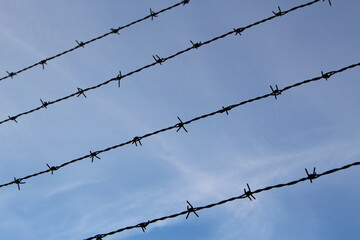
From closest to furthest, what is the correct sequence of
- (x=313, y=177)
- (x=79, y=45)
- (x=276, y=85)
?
(x=313, y=177), (x=276, y=85), (x=79, y=45)

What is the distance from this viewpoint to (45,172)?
3.82m

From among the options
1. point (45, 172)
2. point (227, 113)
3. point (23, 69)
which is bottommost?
point (45, 172)

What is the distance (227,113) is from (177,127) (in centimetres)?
48

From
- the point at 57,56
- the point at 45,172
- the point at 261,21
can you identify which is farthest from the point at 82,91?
the point at 261,21

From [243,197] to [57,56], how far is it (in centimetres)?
267

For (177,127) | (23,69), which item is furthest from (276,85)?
(23,69)

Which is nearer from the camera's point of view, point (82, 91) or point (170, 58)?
point (170, 58)

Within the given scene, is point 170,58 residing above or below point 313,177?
above

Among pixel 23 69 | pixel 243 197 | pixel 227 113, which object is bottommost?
pixel 243 197

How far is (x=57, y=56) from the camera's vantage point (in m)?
4.50

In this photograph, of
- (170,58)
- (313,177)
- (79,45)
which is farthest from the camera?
(79,45)

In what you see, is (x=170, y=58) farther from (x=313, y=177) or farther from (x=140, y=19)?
(x=313, y=177)

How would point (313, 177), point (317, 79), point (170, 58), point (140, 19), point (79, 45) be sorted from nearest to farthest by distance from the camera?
1. point (313, 177)
2. point (317, 79)
3. point (170, 58)
4. point (140, 19)
5. point (79, 45)

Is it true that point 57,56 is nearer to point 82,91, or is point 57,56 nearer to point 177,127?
point 82,91
